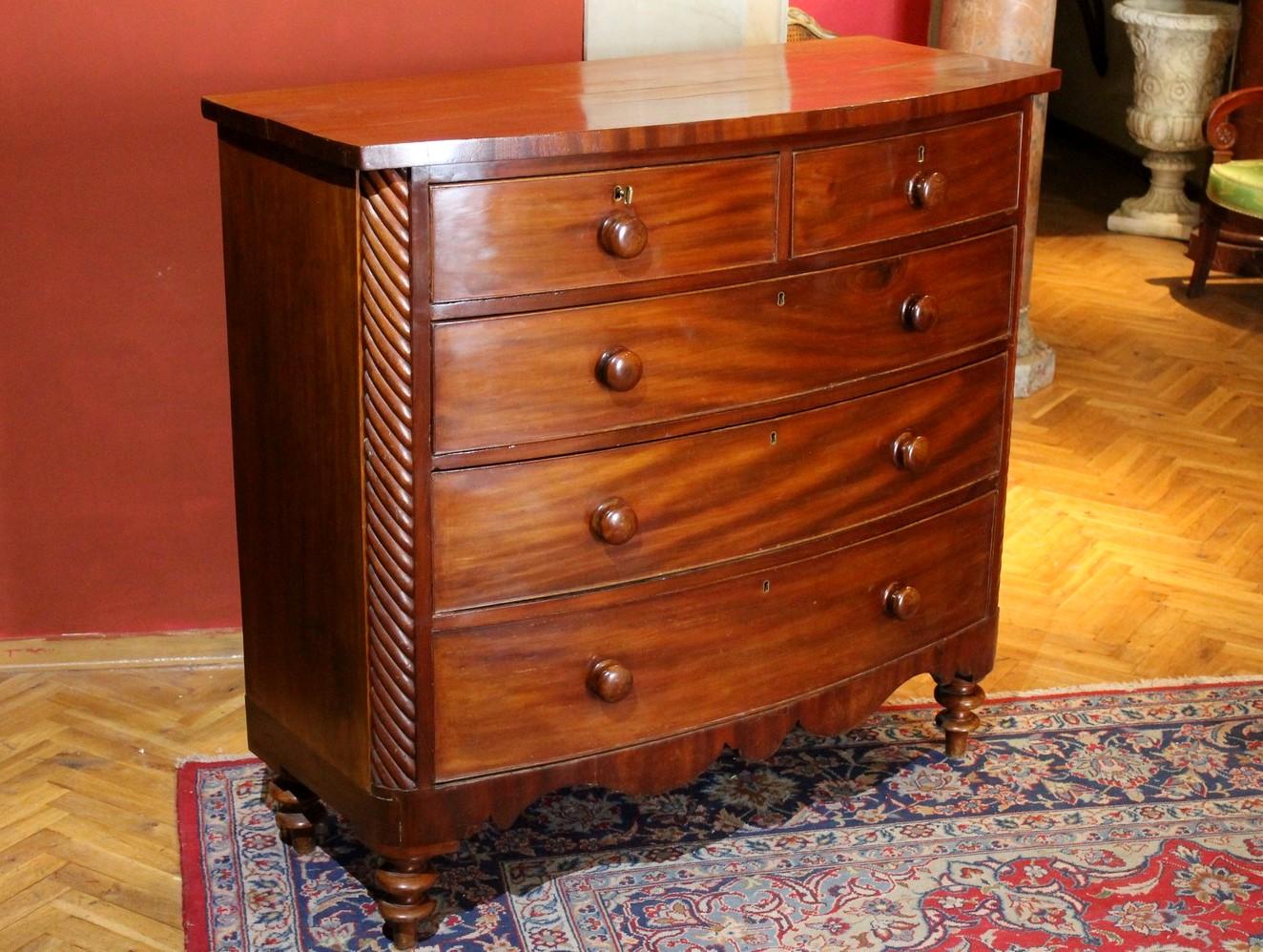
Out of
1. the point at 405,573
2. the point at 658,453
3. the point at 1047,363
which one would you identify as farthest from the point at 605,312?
the point at 1047,363

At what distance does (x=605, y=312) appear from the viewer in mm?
2512

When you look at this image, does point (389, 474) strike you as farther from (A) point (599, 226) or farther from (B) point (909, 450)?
(B) point (909, 450)

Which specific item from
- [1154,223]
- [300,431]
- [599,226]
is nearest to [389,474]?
[300,431]

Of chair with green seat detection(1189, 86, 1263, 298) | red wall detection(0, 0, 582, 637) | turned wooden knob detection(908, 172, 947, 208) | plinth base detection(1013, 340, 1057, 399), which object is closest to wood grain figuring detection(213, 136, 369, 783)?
red wall detection(0, 0, 582, 637)

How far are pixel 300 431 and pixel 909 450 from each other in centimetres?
100

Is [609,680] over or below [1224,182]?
below

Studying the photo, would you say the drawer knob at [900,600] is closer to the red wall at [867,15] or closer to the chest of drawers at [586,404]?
the chest of drawers at [586,404]

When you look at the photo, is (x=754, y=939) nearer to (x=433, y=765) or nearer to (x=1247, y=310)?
(x=433, y=765)

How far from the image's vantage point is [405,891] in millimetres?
2676

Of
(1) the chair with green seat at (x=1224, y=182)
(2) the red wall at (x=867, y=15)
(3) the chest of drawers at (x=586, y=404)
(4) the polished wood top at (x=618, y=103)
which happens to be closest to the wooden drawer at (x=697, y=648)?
(3) the chest of drawers at (x=586, y=404)

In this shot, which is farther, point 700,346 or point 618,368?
point 700,346

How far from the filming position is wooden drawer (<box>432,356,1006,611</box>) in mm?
2521

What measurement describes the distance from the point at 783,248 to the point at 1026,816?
118 cm

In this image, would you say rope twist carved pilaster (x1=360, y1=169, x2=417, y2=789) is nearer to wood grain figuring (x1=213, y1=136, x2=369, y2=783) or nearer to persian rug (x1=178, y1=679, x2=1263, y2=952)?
wood grain figuring (x1=213, y1=136, x2=369, y2=783)
